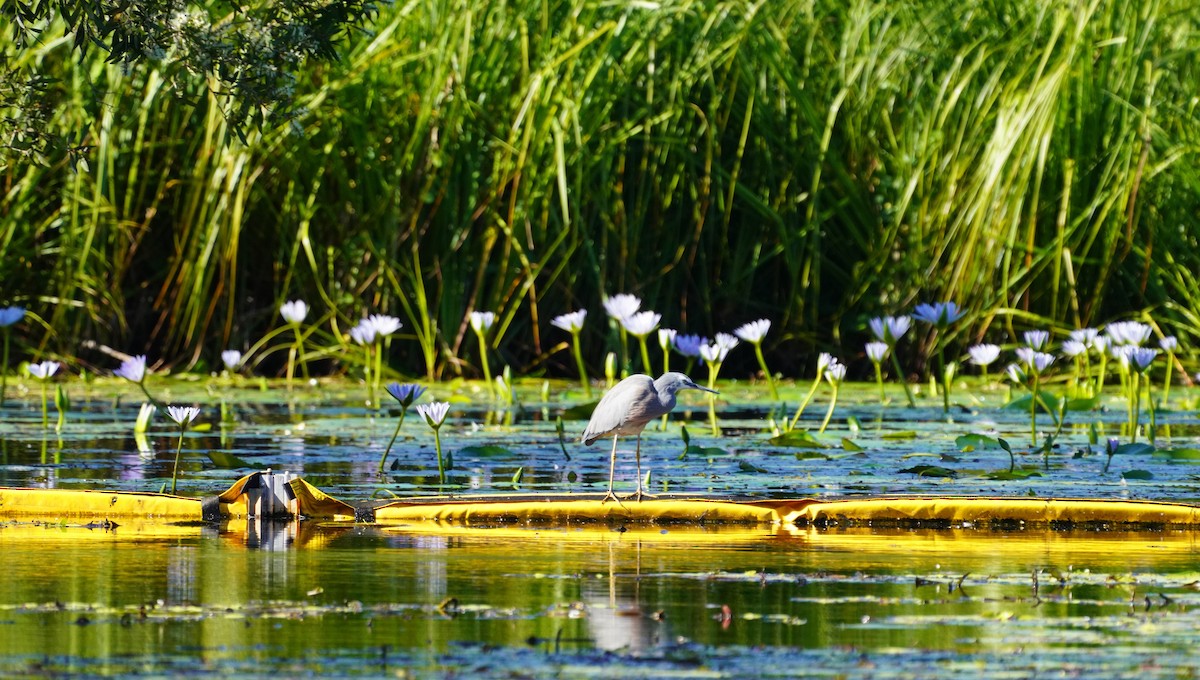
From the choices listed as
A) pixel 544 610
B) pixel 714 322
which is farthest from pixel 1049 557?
pixel 714 322

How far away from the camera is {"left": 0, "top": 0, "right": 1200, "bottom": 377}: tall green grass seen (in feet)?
26.9

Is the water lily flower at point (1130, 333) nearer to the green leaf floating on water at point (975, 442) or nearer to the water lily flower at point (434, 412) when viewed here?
the green leaf floating on water at point (975, 442)

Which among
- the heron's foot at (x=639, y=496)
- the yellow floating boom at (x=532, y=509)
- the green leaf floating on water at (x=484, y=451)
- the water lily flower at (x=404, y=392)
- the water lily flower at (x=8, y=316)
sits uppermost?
the water lily flower at (x=8, y=316)

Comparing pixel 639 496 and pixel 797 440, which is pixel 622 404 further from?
pixel 797 440

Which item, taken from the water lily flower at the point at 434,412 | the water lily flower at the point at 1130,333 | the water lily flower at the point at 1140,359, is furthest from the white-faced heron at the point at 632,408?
A: the water lily flower at the point at 1130,333

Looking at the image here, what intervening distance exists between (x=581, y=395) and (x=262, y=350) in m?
2.14

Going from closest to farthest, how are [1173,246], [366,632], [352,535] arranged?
1. [366,632]
2. [352,535]
3. [1173,246]

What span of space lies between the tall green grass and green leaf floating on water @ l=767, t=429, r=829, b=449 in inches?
104

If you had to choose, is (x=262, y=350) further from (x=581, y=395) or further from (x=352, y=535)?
(x=352, y=535)

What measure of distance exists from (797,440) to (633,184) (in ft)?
11.1

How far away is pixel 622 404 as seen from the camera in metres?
4.14

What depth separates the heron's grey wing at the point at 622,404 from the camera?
4129mm

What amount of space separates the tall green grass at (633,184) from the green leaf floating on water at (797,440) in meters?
2.65

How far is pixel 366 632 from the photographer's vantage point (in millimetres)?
2670
